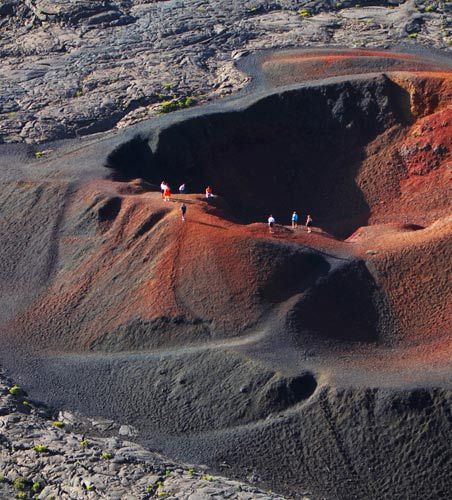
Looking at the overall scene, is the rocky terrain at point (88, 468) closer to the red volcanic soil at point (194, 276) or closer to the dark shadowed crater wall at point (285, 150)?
the red volcanic soil at point (194, 276)

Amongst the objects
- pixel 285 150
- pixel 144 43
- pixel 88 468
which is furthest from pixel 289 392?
pixel 144 43

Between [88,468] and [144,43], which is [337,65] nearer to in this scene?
[144,43]

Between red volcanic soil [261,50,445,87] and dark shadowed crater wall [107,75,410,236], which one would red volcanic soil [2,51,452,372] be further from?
red volcanic soil [261,50,445,87]

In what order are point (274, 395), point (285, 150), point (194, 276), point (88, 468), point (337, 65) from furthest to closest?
1. point (337, 65)
2. point (285, 150)
3. point (194, 276)
4. point (274, 395)
5. point (88, 468)

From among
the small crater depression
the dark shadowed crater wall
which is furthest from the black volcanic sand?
the dark shadowed crater wall

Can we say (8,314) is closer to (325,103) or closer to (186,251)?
(186,251)
